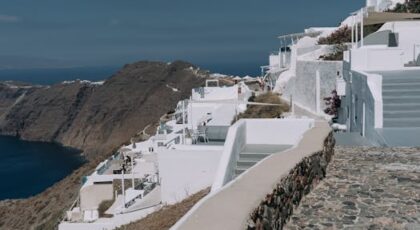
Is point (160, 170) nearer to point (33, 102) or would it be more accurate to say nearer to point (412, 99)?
point (412, 99)

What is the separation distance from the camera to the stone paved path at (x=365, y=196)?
629cm

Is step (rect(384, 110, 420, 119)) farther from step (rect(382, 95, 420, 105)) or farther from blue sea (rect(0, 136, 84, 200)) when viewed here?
blue sea (rect(0, 136, 84, 200))

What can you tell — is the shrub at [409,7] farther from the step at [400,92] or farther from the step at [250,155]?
the step at [250,155]

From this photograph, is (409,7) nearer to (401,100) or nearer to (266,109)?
(266,109)

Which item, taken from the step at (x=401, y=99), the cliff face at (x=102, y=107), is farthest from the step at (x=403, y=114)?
the cliff face at (x=102, y=107)

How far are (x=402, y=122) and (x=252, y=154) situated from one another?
349cm

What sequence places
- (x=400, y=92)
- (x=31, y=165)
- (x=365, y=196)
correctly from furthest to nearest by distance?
(x=31, y=165)
(x=400, y=92)
(x=365, y=196)

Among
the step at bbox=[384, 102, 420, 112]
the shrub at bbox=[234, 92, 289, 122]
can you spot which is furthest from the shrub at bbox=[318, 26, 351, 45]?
the step at bbox=[384, 102, 420, 112]

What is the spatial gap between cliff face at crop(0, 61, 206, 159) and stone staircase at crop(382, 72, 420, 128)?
62547 millimetres

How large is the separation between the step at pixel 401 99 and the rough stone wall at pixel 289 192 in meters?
4.25

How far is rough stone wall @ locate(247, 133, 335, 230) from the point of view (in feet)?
17.3

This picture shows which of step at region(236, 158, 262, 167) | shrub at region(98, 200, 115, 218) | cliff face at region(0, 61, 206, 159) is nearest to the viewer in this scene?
step at region(236, 158, 262, 167)

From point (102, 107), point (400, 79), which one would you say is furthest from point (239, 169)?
point (102, 107)

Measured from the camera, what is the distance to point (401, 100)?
1236 cm
